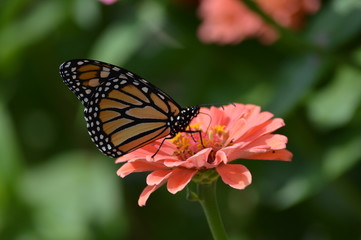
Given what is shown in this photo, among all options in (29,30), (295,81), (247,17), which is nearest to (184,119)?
(295,81)

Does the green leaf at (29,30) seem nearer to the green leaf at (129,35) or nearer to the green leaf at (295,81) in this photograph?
the green leaf at (129,35)

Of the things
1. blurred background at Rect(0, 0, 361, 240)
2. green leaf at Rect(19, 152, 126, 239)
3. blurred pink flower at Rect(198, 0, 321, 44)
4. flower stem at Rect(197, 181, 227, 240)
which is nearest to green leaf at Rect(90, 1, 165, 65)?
blurred background at Rect(0, 0, 361, 240)

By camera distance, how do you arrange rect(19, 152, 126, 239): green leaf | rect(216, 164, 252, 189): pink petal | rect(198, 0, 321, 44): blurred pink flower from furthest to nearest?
rect(19, 152, 126, 239): green leaf
rect(198, 0, 321, 44): blurred pink flower
rect(216, 164, 252, 189): pink petal

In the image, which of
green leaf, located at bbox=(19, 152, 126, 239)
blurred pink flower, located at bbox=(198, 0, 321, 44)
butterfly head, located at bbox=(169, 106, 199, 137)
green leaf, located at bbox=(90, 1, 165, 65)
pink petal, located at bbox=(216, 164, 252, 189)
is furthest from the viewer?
green leaf, located at bbox=(19, 152, 126, 239)

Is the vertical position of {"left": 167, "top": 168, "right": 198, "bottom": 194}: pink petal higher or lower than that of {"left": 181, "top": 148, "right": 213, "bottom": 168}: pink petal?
lower

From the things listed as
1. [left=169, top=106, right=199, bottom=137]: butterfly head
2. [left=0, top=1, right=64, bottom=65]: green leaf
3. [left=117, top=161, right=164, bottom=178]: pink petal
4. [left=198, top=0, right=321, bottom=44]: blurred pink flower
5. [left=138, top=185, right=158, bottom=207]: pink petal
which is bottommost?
[left=138, top=185, right=158, bottom=207]: pink petal

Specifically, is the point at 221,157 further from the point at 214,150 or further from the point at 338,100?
the point at 338,100

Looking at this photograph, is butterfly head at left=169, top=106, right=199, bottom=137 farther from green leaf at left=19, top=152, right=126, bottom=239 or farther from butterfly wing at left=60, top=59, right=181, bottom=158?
green leaf at left=19, top=152, right=126, bottom=239

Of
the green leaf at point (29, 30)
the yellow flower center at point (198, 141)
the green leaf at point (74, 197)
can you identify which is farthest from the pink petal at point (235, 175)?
the green leaf at point (29, 30)
